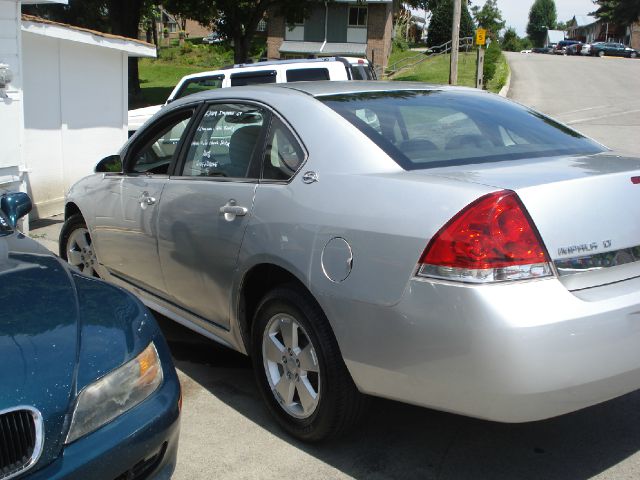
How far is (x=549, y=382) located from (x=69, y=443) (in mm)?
1670

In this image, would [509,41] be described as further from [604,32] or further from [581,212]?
[581,212]

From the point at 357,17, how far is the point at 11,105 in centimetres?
3775

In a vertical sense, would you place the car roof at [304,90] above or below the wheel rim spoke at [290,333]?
above

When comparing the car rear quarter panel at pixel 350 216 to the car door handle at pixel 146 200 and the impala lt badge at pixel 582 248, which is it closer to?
the impala lt badge at pixel 582 248

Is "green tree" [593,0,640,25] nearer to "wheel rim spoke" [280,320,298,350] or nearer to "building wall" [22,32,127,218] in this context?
"building wall" [22,32,127,218]

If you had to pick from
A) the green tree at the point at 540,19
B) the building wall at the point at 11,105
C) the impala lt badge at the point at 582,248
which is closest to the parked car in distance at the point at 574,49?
the green tree at the point at 540,19

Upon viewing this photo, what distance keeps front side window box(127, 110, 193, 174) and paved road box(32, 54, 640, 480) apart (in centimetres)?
134

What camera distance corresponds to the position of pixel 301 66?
11.2 m

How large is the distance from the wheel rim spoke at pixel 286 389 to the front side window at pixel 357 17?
136 feet

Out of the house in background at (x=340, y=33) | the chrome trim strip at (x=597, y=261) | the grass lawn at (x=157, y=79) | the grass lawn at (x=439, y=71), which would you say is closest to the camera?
the chrome trim strip at (x=597, y=261)

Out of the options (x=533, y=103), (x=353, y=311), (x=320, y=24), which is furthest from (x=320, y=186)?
(x=320, y=24)

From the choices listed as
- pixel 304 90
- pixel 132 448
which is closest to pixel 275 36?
pixel 304 90

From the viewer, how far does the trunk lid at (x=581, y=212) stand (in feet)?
8.87

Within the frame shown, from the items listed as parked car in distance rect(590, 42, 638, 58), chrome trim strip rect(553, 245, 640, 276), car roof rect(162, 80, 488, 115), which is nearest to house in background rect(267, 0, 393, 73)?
parked car in distance rect(590, 42, 638, 58)
